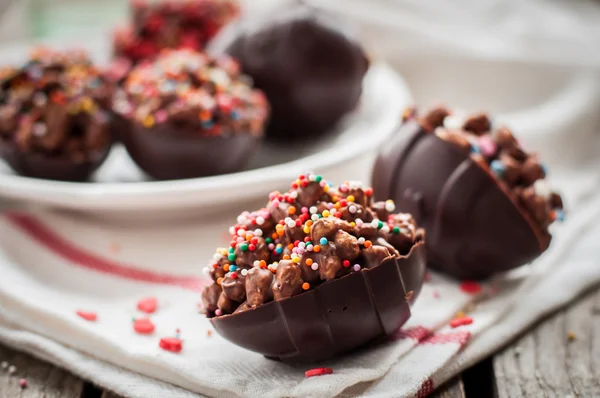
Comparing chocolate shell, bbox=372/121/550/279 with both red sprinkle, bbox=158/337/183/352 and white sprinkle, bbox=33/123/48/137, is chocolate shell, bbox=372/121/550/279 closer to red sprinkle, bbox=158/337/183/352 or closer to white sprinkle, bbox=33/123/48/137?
red sprinkle, bbox=158/337/183/352

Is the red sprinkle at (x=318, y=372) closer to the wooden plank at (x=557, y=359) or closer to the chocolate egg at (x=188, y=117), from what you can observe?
the wooden plank at (x=557, y=359)

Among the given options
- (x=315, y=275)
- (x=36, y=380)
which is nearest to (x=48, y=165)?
(x=36, y=380)

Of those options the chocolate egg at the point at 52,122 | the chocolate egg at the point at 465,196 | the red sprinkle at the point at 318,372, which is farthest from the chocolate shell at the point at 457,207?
the chocolate egg at the point at 52,122

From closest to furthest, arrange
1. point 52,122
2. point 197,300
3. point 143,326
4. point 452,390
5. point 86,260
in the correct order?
point 452,390 < point 143,326 < point 197,300 < point 86,260 < point 52,122

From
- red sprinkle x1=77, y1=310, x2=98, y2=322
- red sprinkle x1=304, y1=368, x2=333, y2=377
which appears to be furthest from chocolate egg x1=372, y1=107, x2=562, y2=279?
red sprinkle x1=77, y1=310, x2=98, y2=322

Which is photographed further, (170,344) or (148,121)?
(148,121)

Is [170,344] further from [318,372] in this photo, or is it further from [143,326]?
[318,372]

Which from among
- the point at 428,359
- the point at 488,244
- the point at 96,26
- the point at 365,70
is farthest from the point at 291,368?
the point at 96,26
